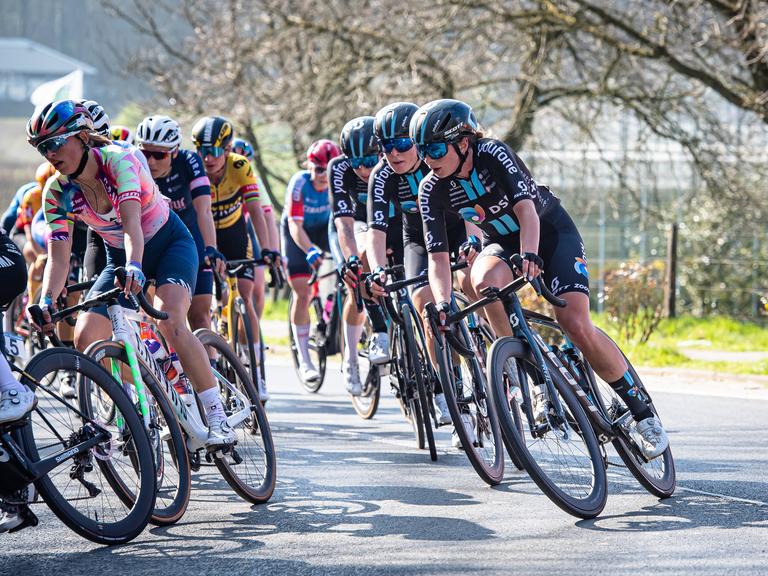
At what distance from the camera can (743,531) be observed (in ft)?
18.5

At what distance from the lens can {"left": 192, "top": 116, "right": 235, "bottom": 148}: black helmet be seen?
9.22 m

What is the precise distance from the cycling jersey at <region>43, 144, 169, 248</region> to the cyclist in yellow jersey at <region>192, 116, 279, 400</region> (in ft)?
8.66

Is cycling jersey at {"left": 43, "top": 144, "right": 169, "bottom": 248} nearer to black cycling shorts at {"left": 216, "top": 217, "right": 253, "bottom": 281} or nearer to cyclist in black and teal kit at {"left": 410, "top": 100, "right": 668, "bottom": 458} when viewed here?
cyclist in black and teal kit at {"left": 410, "top": 100, "right": 668, "bottom": 458}

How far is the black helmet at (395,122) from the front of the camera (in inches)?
298

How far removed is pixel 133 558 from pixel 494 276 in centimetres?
223

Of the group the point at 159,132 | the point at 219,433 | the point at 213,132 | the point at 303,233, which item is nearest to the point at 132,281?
the point at 219,433

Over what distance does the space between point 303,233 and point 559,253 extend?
496 centimetres

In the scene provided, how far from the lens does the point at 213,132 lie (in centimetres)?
925

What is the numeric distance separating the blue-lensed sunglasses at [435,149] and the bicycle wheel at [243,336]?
340 cm

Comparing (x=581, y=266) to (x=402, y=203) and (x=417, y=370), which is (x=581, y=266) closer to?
(x=417, y=370)

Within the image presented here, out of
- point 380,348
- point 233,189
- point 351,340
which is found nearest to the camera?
point 380,348

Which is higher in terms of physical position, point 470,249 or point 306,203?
point 306,203

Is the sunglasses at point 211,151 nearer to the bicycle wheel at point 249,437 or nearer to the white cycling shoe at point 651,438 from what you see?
the bicycle wheel at point 249,437

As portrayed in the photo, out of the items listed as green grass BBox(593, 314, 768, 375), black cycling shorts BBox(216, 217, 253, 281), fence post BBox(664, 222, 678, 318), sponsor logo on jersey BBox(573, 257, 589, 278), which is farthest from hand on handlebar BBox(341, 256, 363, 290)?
fence post BBox(664, 222, 678, 318)
